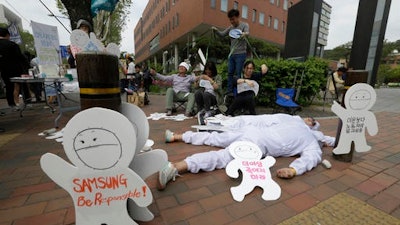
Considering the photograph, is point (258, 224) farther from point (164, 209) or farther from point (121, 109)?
point (121, 109)

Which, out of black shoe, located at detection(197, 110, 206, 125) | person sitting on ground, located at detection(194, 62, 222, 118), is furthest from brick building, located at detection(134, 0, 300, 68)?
black shoe, located at detection(197, 110, 206, 125)

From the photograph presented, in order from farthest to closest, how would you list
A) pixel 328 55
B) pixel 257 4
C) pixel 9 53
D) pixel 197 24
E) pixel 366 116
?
pixel 328 55
pixel 257 4
pixel 197 24
pixel 9 53
pixel 366 116

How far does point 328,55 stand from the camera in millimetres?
50000

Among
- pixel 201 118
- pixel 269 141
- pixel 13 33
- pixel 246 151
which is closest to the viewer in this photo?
pixel 246 151

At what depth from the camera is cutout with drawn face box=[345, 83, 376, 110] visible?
6.78 ft

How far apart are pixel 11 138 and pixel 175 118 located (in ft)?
8.61

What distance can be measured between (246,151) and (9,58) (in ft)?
17.4

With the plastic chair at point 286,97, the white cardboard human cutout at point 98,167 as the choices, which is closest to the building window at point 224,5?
the plastic chair at point 286,97

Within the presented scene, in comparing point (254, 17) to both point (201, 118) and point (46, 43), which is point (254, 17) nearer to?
point (201, 118)

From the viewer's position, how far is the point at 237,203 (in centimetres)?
151

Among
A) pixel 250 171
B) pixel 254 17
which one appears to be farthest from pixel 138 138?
pixel 254 17

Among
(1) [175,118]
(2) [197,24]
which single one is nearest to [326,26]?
(2) [197,24]

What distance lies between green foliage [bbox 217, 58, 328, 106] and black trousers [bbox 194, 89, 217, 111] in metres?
1.59

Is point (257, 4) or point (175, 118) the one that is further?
point (257, 4)
